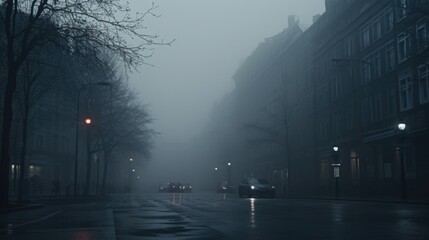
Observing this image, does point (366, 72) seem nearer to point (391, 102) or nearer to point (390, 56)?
point (390, 56)

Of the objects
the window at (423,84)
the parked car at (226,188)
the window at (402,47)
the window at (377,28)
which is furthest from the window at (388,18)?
the parked car at (226,188)

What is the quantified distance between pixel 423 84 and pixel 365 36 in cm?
1300

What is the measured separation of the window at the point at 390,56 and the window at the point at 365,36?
4.47 metres

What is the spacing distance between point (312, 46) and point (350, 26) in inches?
545

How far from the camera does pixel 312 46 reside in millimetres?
70750

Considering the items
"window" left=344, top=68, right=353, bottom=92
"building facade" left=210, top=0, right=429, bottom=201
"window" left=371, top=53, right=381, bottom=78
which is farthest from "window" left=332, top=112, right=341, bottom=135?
"window" left=371, top=53, right=381, bottom=78

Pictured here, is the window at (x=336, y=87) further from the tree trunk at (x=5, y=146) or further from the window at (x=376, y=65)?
the tree trunk at (x=5, y=146)

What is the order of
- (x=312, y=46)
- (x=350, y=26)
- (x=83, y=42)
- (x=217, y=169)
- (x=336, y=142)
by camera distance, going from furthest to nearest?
(x=217, y=169)
(x=312, y=46)
(x=336, y=142)
(x=350, y=26)
(x=83, y=42)

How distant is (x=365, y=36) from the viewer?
54.2 m

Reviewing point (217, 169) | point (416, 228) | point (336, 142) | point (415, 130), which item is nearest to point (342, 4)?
point (336, 142)

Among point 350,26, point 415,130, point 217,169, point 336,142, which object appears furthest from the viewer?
point 217,169

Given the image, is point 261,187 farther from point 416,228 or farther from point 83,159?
point 83,159

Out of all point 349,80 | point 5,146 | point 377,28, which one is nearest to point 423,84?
point 377,28

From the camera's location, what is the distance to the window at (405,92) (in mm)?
44416
